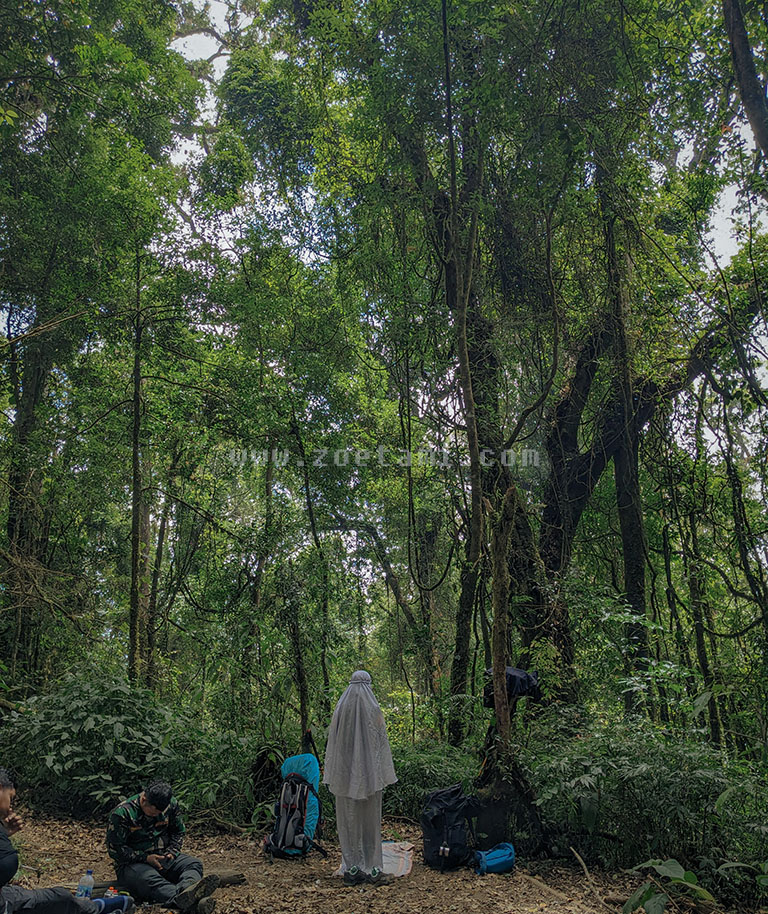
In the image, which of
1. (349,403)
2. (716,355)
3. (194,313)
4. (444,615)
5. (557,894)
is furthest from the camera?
(444,615)

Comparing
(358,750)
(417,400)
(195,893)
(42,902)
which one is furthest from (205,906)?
(417,400)

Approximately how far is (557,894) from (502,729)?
121 centimetres

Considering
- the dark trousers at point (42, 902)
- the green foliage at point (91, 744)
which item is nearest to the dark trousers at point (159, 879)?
the dark trousers at point (42, 902)

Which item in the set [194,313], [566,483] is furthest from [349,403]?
[566,483]

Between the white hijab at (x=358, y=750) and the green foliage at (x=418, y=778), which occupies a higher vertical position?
the white hijab at (x=358, y=750)

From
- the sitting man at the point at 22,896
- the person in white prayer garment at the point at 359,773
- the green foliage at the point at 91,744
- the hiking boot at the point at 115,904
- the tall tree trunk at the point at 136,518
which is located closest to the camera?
the sitting man at the point at 22,896

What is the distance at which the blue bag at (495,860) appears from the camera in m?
4.99

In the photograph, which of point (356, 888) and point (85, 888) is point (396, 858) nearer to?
point (356, 888)

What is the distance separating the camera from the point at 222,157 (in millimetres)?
12492

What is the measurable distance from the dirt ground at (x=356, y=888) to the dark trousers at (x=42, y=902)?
46 centimetres

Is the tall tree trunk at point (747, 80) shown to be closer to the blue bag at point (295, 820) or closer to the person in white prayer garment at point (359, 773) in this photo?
the person in white prayer garment at point (359, 773)

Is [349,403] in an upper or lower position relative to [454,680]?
upper

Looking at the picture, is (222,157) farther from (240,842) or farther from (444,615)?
(240,842)

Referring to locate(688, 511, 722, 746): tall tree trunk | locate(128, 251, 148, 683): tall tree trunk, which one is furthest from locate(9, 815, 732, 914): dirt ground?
locate(688, 511, 722, 746): tall tree trunk
